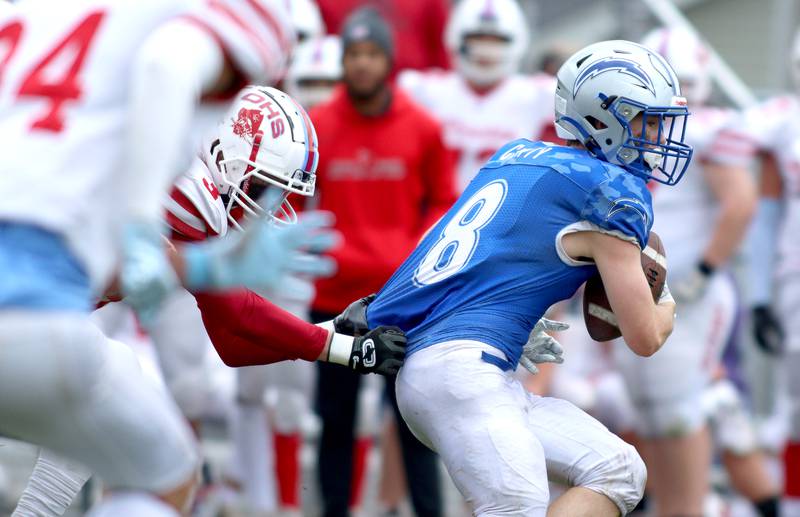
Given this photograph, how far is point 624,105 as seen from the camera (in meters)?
4.30

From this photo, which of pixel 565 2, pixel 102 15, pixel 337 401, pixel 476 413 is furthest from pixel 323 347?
pixel 565 2

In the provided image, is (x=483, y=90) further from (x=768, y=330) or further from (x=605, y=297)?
(x=605, y=297)

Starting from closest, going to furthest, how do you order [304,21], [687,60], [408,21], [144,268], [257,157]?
1. [144,268]
2. [257,157]
3. [687,60]
4. [304,21]
5. [408,21]

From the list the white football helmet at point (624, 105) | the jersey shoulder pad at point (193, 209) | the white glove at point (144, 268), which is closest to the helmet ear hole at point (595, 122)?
the white football helmet at point (624, 105)

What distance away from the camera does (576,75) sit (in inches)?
174

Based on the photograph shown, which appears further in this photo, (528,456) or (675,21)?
(675,21)

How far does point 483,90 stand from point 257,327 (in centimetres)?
323

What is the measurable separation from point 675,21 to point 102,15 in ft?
20.0

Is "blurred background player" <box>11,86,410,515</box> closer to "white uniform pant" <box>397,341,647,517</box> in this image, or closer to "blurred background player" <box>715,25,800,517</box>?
"white uniform pant" <box>397,341,647,517</box>

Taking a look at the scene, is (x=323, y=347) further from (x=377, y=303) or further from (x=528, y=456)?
(x=528, y=456)

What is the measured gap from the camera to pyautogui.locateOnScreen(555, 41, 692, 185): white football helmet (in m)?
4.30

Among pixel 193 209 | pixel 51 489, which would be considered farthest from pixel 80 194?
pixel 51 489

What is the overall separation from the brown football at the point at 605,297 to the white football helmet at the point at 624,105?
22 centimetres

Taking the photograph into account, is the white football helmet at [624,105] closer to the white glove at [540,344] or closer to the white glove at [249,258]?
the white glove at [540,344]
